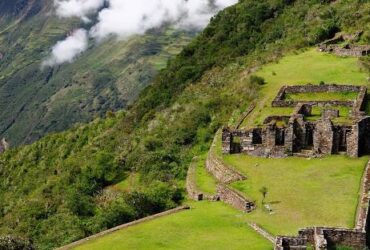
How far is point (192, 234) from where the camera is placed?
95.1 feet

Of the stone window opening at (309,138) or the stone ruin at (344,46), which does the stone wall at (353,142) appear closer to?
the stone window opening at (309,138)

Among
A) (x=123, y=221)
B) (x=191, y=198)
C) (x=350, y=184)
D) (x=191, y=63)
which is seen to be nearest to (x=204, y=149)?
(x=191, y=198)

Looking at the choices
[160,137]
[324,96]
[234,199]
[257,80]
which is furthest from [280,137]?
[160,137]

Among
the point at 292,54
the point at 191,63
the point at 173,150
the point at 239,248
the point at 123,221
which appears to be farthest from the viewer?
the point at 191,63

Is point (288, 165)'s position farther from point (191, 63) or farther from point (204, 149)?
point (191, 63)

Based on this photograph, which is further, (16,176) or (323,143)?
(16,176)

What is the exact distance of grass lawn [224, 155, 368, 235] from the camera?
28.0 m

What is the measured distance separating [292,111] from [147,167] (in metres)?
13.2

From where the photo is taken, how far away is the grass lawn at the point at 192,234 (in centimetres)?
2712

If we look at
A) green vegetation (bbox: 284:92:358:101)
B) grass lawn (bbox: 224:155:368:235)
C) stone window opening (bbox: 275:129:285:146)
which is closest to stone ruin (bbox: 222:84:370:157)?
stone window opening (bbox: 275:129:285:146)

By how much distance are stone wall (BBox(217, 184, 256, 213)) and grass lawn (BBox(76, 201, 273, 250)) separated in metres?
0.40

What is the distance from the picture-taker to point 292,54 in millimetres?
68750

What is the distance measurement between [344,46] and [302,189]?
1408 inches

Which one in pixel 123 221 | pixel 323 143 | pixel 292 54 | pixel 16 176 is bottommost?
pixel 16 176
